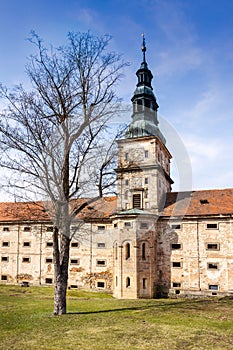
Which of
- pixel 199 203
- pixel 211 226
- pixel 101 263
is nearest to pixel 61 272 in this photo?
pixel 101 263

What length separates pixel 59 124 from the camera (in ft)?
53.3

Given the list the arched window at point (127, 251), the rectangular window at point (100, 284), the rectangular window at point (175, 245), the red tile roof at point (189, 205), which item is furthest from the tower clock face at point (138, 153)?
the rectangular window at point (100, 284)

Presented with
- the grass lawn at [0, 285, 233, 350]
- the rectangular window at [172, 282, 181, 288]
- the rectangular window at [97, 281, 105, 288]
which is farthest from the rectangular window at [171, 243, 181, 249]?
the grass lawn at [0, 285, 233, 350]

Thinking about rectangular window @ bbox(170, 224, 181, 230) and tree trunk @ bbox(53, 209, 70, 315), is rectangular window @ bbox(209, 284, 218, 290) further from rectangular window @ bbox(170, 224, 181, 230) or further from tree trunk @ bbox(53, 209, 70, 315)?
tree trunk @ bbox(53, 209, 70, 315)

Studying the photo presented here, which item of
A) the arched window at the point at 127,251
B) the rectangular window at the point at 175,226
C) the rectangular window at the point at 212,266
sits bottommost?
the rectangular window at the point at 212,266

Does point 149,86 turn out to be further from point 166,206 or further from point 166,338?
point 166,338

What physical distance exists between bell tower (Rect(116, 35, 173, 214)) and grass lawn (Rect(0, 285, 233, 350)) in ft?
47.7

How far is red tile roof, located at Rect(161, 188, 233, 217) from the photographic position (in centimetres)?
2922

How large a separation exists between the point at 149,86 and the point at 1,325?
27.5m

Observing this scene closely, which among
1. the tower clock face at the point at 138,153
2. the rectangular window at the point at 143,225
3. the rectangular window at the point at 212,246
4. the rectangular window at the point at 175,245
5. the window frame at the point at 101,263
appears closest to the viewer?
the rectangular window at the point at 212,246

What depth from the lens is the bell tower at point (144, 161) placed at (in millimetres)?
30844

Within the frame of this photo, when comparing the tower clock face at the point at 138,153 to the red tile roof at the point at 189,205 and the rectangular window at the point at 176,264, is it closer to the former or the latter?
the red tile roof at the point at 189,205

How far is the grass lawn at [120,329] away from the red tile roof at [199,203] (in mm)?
12832

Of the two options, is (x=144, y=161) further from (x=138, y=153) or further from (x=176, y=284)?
(x=176, y=284)
